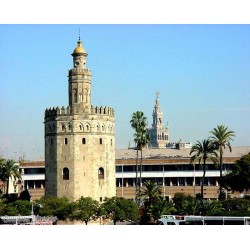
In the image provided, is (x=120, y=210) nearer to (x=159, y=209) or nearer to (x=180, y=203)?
(x=159, y=209)

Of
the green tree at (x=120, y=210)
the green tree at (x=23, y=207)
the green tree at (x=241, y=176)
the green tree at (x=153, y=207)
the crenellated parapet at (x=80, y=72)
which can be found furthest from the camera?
the crenellated parapet at (x=80, y=72)

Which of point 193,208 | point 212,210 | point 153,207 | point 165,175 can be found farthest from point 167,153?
point 212,210

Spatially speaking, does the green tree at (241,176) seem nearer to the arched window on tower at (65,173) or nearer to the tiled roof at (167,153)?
the arched window on tower at (65,173)

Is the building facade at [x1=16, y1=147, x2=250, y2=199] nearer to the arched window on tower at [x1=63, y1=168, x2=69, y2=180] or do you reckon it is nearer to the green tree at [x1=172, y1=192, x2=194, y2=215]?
the green tree at [x1=172, y1=192, x2=194, y2=215]

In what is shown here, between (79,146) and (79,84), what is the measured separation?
6.61 metres

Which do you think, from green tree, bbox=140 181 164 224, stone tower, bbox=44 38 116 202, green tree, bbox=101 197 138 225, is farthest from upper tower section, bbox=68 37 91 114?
green tree, bbox=101 197 138 225

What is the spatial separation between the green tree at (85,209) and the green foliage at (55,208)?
0.64 meters

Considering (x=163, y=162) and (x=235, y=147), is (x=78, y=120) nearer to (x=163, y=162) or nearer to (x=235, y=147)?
(x=163, y=162)

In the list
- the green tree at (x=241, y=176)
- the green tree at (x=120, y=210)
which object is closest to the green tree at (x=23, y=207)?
the green tree at (x=120, y=210)

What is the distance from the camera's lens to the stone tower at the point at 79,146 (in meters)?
79.2
